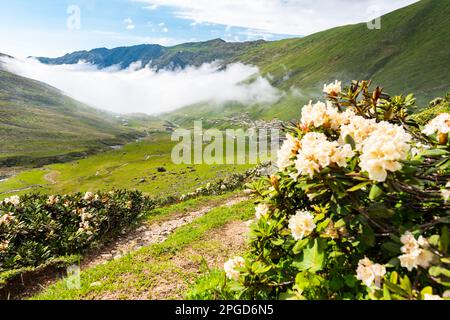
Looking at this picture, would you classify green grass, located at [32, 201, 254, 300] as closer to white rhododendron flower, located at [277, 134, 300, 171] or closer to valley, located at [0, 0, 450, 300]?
valley, located at [0, 0, 450, 300]

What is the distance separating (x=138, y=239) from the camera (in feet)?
54.7

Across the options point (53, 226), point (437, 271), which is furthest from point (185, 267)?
point (437, 271)

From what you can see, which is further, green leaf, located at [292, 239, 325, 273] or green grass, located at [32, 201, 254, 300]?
green grass, located at [32, 201, 254, 300]

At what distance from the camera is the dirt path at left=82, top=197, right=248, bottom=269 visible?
1400cm

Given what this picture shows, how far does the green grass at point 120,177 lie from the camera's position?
7612 centimetres

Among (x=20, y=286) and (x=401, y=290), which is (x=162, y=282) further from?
(x=401, y=290)

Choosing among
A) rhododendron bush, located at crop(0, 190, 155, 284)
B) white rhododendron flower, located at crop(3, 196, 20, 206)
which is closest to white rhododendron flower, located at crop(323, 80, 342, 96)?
rhododendron bush, located at crop(0, 190, 155, 284)

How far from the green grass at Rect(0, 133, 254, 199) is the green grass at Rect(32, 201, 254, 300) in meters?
49.2

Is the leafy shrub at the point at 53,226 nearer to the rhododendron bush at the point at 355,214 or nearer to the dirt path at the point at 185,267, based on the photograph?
the dirt path at the point at 185,267

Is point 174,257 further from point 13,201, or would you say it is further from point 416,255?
point 416,255

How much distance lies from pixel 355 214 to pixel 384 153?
108cm

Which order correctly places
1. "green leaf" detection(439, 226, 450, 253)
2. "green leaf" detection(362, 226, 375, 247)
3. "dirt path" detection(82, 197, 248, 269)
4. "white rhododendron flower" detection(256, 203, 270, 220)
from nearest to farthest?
"green leaf" detection(439, 226, 450, 253)
"green leaf" detection(362, 226, 375, 247)
"white rhododendron flower" detection(256, 203, 270, 220)
"dirt path" detection(82, 197, 248, 269)

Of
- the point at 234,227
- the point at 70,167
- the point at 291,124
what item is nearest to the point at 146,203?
the point at 234,227
